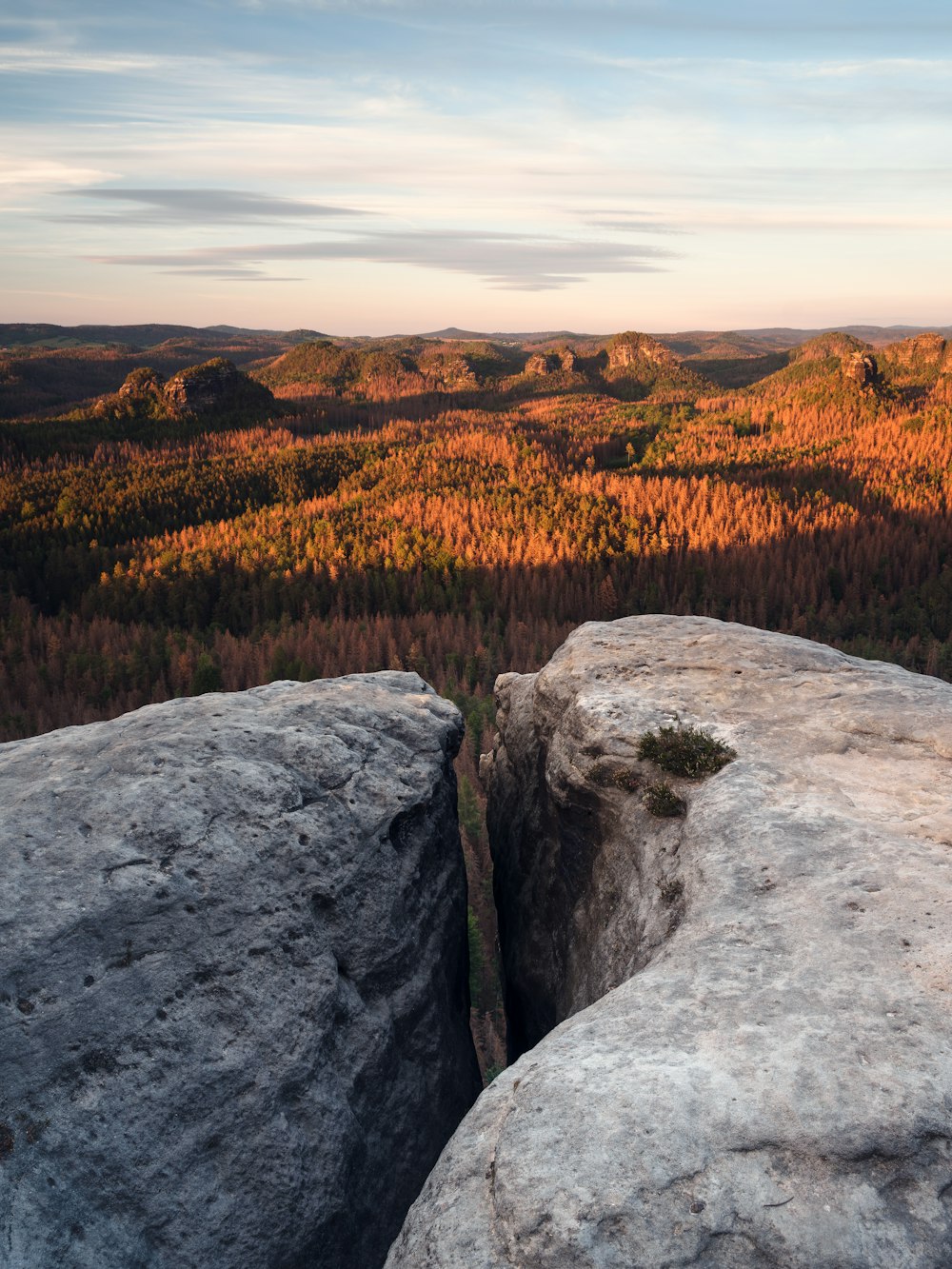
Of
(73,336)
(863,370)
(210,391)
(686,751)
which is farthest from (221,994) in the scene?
(73,336)

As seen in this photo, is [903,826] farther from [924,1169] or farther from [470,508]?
[470,508]

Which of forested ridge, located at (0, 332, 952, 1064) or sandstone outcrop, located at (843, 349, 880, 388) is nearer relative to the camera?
forested ridge, located at (0, 332, 952, 1064)

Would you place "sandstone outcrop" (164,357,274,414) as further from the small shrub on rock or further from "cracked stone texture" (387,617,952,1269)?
the small shrub on rock

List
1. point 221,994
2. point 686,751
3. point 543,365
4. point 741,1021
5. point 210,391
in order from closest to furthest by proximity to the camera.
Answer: point 741,1021 → point 221,994 → point 686,751 → point 210,391 → point 543,365

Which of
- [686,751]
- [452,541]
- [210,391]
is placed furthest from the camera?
[210,391]

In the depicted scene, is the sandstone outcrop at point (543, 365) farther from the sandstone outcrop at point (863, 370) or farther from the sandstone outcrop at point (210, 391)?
the sandstone outcrop at point (863, 370)

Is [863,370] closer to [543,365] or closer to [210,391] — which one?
[210,391]

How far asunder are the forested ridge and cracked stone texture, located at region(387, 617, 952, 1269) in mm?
4052

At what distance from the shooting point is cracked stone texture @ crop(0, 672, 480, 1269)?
524 centimetres

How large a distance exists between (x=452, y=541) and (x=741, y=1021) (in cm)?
3017

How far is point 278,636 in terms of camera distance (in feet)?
78.6

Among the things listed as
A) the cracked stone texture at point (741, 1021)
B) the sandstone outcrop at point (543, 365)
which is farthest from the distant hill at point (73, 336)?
the cracked stone texture at point (741, 1021)

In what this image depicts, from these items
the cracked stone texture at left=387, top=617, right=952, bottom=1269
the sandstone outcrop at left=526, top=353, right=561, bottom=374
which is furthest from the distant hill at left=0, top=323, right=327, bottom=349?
the cracked stone texture at left=387, top=617, right=952, bottom=1269

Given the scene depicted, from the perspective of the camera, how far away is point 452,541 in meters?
34.2
